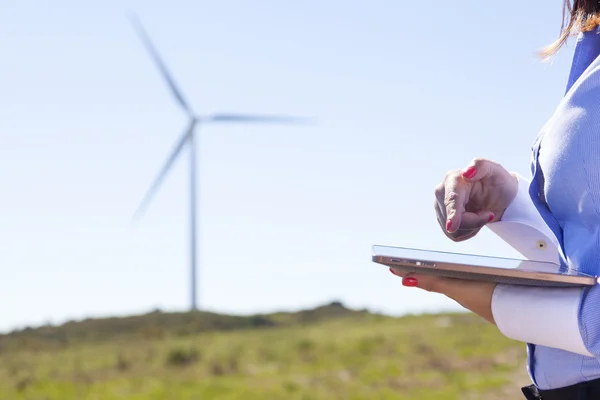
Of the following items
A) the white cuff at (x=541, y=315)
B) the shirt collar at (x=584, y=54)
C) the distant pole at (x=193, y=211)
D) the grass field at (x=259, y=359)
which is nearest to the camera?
the white cuff at (x=541, y=315)

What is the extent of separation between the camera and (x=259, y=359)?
2616 centimetres

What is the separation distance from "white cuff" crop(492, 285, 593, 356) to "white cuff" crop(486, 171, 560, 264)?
544mm

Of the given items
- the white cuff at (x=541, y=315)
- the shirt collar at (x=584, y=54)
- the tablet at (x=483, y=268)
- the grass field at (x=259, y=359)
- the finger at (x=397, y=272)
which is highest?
the shirt collar at (x=584, y=54)

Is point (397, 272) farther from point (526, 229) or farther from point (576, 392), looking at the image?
point (526, 229)

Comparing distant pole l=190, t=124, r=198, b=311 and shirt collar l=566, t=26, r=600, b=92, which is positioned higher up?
shirt collar l=566, t=26, r=600, b=92

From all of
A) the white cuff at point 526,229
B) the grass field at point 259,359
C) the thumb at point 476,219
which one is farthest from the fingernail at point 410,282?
the grass field at point 259,359

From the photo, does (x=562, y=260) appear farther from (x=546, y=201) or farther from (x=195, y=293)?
(x=195, y=293)

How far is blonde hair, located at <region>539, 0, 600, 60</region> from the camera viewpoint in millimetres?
2576

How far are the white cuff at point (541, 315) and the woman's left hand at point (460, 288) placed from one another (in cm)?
A: 3

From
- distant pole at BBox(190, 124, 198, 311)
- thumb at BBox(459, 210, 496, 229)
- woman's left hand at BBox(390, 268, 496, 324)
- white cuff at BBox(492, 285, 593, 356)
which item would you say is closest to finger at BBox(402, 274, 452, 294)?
woman's left hand at BBox(390, 268, 496, 324)

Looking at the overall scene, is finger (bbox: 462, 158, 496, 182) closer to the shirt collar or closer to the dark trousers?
the shirt collar

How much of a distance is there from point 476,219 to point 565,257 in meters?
0.37

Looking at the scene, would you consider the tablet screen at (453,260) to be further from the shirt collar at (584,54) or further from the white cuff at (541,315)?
the shirt collar at (584,54)

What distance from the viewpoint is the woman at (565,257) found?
2.18m
